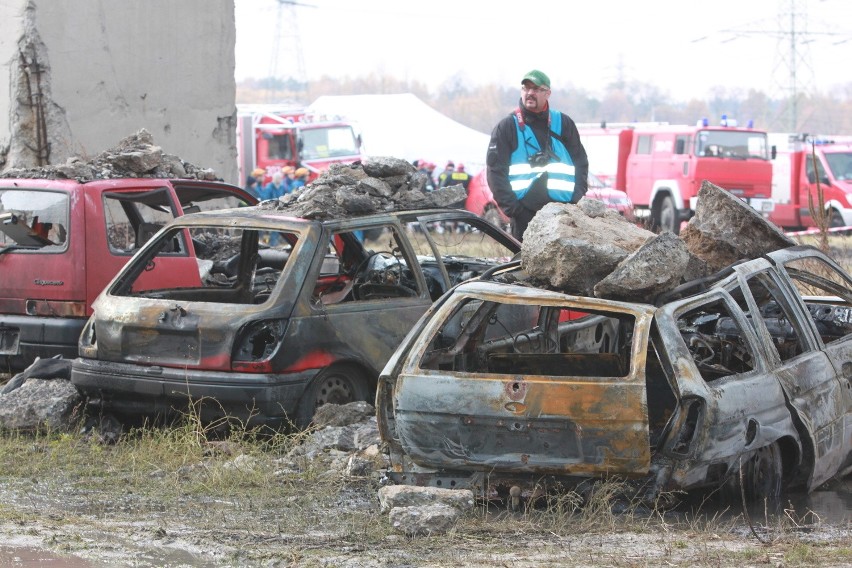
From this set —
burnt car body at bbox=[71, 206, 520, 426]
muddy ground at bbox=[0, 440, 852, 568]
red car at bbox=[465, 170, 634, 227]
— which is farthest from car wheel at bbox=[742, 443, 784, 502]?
red car at bbox=[465, 170, 634, 227]

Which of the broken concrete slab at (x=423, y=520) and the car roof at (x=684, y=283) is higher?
the car roof at (x=684, y=283)

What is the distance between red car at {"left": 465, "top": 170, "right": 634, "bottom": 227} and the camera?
22734 millimetres

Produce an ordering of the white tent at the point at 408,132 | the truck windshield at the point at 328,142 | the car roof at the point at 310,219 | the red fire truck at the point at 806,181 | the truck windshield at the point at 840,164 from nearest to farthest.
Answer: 1. the car roof at the point at 310,219
2. the red fire truck at the point at 806,181
3. the truck windshield at the point at 840,164
4. the truck windshield at the point at 328,142
5. the white tent at the point at 408,132

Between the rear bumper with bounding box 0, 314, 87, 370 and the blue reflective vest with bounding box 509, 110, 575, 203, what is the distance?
3466mm

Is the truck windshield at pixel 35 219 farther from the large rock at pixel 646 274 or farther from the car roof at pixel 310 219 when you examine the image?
the large rock at pixel 646 274

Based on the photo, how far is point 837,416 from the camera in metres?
6.84

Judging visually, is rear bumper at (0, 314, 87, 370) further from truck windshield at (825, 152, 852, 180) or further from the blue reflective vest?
→ truck windshield at (825, 152, 852, 180)

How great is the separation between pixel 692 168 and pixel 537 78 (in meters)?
17.6

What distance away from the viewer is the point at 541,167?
9984 mm

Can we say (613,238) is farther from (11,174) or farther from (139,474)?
(11,174)

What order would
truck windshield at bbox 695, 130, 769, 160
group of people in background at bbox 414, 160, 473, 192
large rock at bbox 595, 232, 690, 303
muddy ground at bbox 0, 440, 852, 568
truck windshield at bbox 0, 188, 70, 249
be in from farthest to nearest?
group of people in background at bbox 414, 160, 473, 192, truck windshield at bbox 695, 130, 769, 160, truck windshield at bbox 0, 188, 70, 249, large rock at bbox 595, 232, 690, 303, muddy ground at bbox 0, 440, 852, 568

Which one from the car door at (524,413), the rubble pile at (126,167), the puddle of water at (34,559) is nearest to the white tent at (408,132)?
the rubble pile at (126,167)

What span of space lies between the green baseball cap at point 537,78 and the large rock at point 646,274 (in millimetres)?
3544

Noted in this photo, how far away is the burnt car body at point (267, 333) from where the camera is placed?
24.3ft
